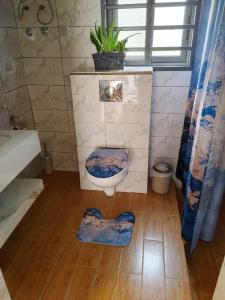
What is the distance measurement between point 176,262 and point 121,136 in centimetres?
106

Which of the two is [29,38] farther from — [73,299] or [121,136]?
[73,299]

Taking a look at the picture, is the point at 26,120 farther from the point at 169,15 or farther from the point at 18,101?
the point at 169,15

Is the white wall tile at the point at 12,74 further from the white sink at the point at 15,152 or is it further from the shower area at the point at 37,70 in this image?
the white sink at the point at 15,152

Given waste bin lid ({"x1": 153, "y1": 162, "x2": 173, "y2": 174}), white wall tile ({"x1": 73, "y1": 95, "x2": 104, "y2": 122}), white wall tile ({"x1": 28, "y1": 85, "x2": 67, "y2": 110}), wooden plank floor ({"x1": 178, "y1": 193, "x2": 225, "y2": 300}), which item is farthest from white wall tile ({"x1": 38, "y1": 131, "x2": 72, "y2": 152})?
wooden plank floor ({"x1": 178, "y1": 193, "x2": 225, "y2": 300})

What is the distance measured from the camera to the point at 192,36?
1889 millimetres

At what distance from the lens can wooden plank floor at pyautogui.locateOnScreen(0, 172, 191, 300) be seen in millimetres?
1312

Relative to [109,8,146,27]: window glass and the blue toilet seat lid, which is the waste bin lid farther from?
[109,8,146,27]: window glass

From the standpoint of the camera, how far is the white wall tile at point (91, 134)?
1.96m

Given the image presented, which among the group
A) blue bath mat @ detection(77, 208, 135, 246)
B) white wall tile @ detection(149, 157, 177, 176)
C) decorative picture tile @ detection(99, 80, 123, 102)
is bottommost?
blue bath mat @ detection(77, 208, 135, 246)

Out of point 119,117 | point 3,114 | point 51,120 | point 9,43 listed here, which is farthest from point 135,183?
point 9,43

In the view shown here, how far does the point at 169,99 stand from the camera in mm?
2039

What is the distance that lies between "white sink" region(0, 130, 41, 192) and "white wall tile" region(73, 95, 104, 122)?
65cm

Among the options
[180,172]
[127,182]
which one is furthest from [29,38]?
[180,172]

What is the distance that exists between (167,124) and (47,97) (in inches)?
47.7
